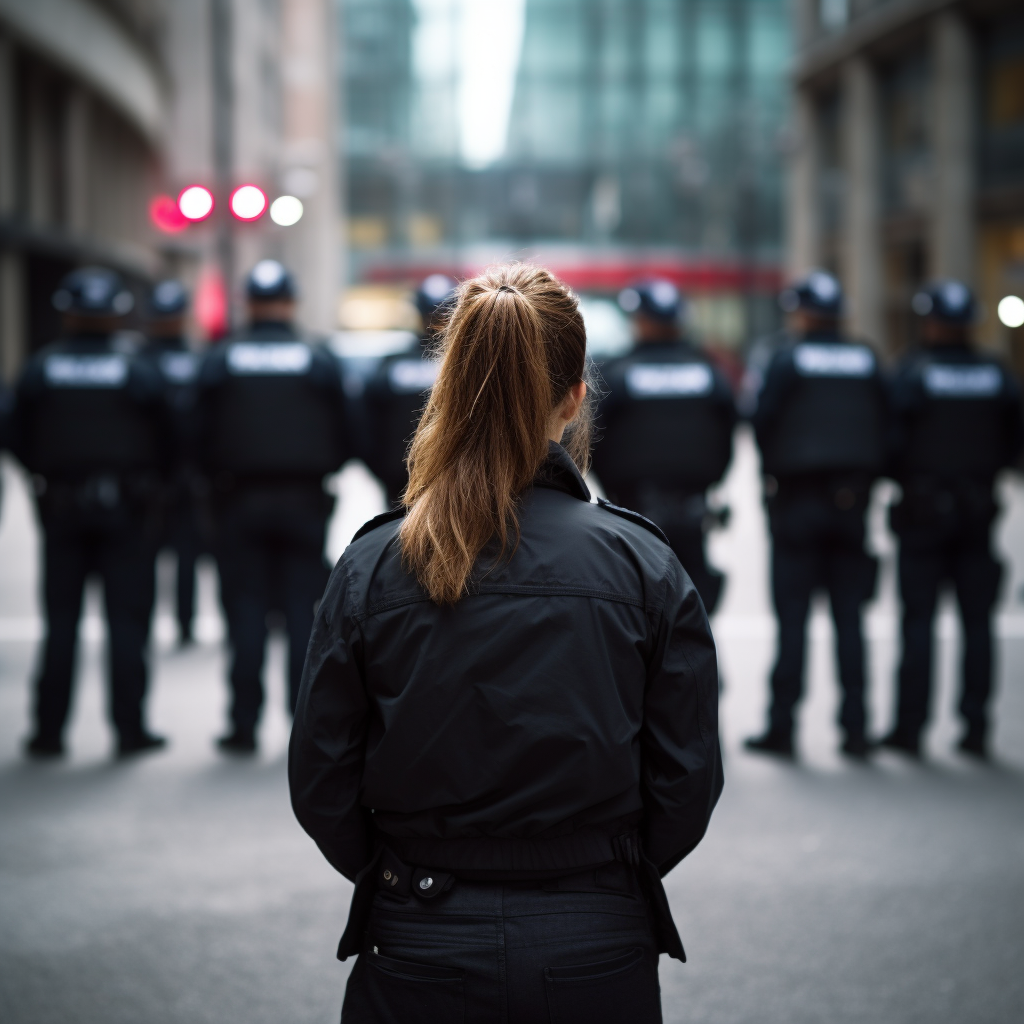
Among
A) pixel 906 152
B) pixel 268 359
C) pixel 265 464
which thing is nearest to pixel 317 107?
pixel 906 152

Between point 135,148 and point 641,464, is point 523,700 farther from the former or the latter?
point 135,148

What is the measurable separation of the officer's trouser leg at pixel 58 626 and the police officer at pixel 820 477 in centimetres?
343

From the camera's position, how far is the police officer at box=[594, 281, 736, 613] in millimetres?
6824

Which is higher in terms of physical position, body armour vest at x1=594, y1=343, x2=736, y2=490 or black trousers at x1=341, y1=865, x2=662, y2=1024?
body armour vest at x1=594, y1=343, x2=736, y2=490

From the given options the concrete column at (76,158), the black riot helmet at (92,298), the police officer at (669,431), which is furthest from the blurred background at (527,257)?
the black riot helmet at (92,298)

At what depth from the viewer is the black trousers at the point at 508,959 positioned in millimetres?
2150

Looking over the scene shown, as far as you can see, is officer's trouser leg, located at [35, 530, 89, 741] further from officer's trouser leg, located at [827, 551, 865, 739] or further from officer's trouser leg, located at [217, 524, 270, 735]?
officer's trouser leg, located at [827, 551, 865, 739]

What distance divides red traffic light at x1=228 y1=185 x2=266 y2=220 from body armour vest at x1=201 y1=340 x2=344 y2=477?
21.5ft

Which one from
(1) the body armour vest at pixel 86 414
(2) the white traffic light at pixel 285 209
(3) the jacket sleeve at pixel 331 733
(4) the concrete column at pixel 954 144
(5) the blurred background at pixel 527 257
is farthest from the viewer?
(4) the concrete column at pixel 954 144

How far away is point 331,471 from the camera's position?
6789 mm

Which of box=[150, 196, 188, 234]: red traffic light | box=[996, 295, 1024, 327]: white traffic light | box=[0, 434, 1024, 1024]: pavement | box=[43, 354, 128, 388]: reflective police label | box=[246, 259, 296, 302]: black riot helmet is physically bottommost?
box=[0, 434, 1024, 1024]: pavement

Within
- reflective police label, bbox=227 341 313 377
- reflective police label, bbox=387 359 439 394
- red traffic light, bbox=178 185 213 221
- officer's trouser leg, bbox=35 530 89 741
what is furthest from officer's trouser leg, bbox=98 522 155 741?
red traffic light, bbox=178 185 213 221

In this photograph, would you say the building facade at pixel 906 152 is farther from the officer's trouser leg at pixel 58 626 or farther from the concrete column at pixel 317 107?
the concrete column at pixel 317 107

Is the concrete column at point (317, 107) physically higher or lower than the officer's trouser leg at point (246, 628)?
higher
